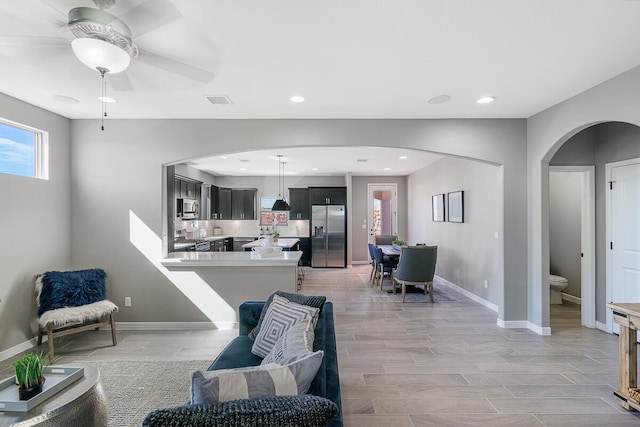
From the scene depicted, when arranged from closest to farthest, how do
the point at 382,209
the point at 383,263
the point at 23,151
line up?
the point at 23,151
the point at 383,263
the point at 382,209

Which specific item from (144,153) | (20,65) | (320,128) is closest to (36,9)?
(20,65)

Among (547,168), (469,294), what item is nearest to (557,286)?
(469,294)

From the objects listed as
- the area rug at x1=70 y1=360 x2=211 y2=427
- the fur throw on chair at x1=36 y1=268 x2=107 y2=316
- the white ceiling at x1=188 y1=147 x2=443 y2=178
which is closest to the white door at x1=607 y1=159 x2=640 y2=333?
the white ceiling at x1=188 y1=147 x2=443 y2=178

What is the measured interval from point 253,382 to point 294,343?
2.02ft

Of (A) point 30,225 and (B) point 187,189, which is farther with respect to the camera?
(B) point 187,189

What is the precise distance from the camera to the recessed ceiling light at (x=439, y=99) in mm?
3311

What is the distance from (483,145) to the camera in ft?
13.3

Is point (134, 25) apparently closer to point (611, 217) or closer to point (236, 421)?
point (236, 421)

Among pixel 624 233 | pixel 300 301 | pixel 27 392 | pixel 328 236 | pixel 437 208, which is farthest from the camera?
pixel 328 236

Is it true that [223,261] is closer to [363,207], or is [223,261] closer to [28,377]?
[28,377]

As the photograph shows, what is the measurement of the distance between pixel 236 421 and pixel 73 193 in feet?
14.0

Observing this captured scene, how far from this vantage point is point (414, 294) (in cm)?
581

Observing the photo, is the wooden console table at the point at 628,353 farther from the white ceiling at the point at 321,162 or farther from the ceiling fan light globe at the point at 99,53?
the ceiling fan light globe at the point at 99,53

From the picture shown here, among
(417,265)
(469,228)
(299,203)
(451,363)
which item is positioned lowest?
(451,363)
